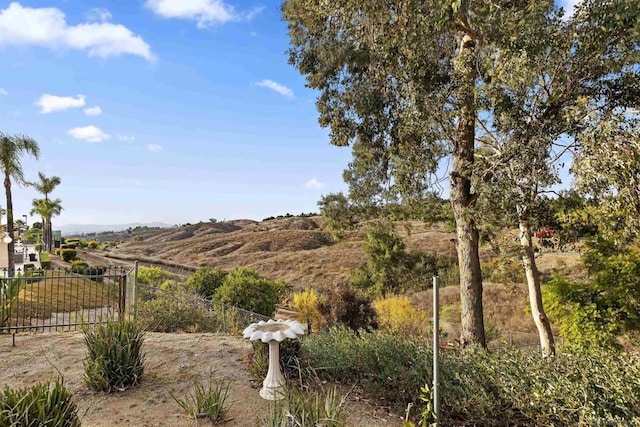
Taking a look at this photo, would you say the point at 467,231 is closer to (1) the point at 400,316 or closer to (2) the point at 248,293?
(1) the point at 400,316

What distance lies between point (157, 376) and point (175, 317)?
14.3 feet

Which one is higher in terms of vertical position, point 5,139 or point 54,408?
point 5,139

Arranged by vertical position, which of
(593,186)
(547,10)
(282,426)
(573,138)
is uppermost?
(547,10)

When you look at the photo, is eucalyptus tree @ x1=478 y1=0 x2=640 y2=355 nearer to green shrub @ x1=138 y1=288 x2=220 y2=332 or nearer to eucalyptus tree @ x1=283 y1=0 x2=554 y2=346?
eucalyptus tree @ x1=283 y1=0 x2=554 y2=346

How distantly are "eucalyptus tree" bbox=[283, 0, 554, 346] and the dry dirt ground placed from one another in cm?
501

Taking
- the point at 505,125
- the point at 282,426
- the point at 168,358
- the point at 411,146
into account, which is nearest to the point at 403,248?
the point at 411,146

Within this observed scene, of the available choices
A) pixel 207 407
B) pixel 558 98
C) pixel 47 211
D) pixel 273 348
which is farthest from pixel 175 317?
pixel 47 211

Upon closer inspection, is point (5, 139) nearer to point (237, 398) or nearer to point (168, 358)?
point (168, 358)

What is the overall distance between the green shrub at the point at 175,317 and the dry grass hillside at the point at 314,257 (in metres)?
4.75

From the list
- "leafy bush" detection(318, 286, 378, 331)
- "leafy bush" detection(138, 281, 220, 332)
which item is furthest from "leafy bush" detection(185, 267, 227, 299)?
"leafy bush" detection(138, 281, 220, 332)

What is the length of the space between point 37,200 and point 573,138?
181 feet

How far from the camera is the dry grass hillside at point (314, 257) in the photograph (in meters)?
19.2

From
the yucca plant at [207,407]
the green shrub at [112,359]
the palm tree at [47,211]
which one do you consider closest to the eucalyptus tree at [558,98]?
the yucca plant at [207,407]

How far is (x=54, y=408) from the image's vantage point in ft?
9.49
